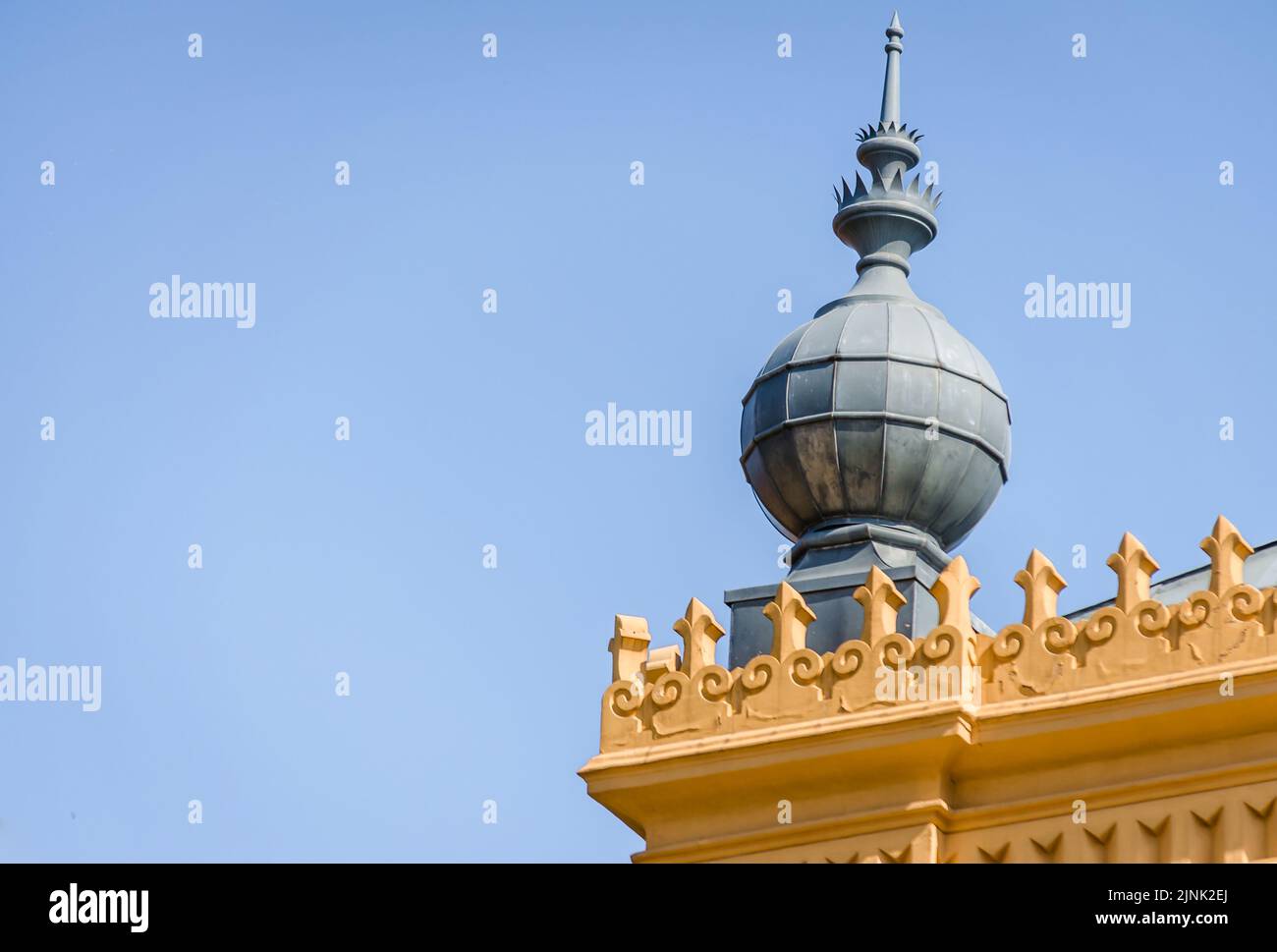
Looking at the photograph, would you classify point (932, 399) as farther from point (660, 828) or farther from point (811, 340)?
point (660, 828)

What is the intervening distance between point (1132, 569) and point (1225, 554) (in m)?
0.52

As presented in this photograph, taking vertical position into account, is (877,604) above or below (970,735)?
above

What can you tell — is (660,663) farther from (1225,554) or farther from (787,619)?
(1225,554)

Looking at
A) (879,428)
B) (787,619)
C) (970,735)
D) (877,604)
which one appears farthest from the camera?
(879,428)

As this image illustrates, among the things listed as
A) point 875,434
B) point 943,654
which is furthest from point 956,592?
point 875,434

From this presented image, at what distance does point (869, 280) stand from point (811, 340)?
811mm

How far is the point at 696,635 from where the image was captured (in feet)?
70.7

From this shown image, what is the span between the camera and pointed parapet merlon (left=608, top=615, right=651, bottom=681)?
70.8 feet

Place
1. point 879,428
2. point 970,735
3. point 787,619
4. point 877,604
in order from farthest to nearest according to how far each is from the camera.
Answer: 1. point 879,428
2. point 787,619
3. point 877,604
4. point 970,735

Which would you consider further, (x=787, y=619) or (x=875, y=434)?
(x=875, y=434)

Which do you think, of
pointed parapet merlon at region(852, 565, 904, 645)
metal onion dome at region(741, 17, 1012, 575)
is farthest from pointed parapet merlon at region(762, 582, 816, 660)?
metal onion dome at region(741, 17, 1012, 575)

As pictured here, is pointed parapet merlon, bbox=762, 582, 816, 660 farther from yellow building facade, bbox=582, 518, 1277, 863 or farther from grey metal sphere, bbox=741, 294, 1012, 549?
grey metal sphere, bbox=741, 294, 1012, 549

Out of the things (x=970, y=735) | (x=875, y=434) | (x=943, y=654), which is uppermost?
(x=875, y=434)

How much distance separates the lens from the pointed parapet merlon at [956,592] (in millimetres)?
20906
